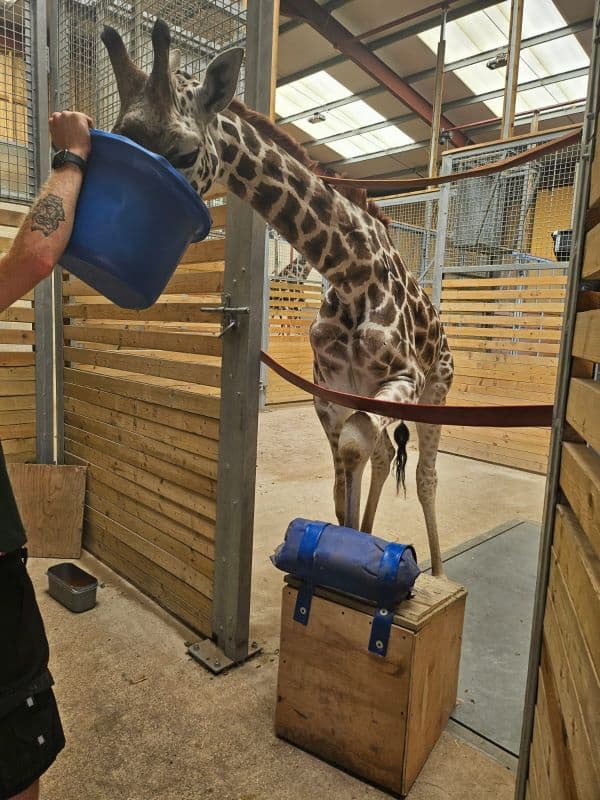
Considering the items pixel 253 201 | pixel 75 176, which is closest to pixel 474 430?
pixel 253 201

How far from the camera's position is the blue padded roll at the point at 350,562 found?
1691 mm

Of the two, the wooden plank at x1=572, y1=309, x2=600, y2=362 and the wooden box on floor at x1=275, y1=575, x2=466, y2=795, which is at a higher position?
the wooden plank at x1=572, y1=309, x2=600, y2=362

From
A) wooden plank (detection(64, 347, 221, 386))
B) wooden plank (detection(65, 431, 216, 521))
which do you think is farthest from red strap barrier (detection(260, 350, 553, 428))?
wooden plank (detection(65, 431, 216, 521))

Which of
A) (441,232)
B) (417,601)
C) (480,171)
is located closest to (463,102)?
(441,232)

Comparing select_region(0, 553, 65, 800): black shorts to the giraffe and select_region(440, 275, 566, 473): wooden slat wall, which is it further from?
select_region(440, 275, 566, 473): wooden slat wall

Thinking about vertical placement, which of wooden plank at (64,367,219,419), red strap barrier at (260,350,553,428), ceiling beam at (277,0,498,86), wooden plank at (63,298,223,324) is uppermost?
ceiling beam at (277,0,498,86)

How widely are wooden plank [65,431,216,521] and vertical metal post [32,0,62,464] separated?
0.53 feet

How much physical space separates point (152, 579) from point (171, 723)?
0.90 m

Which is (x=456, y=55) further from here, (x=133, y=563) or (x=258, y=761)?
(x=258, y=761)

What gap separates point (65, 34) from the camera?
10.2ft

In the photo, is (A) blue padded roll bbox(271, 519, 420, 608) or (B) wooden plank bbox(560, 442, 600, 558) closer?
(B) wooden plank bbox(560, 442, 600, 558)

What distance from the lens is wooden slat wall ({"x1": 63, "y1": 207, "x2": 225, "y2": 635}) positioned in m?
2.40

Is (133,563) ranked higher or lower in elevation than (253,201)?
lower

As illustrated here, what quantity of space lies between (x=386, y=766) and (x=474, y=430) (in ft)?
16.8
